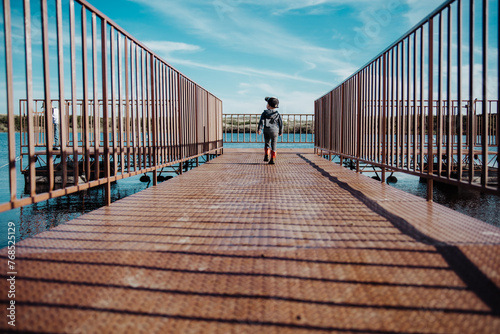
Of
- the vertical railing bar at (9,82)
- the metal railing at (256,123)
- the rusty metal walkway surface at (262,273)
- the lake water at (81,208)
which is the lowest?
the lake water at (81,208)

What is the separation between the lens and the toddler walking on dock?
7.56 metres

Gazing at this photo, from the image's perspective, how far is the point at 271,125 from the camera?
761cm

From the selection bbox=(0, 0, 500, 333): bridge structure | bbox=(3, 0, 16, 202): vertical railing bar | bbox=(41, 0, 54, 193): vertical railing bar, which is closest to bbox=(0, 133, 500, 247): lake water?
bbox=(0, 0, 500, 333): bridge structure

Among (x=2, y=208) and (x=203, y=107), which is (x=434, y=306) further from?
(x=203, y=107)

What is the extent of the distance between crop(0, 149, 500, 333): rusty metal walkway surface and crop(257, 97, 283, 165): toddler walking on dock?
4901mm

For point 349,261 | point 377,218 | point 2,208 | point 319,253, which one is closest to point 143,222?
point 2,208

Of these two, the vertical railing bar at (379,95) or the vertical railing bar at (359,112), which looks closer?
the vertical railing bar at (379,95)

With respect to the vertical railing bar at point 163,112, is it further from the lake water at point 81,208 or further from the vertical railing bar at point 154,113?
the lake water at point 81,208

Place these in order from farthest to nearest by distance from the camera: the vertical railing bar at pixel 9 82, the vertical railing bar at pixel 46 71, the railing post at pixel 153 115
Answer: the railing post at pixel 153 115, the vertical railing bar at pixel 46 71, the vertical railing bar at pixel 9 82

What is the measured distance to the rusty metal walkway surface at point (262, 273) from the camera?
117cm

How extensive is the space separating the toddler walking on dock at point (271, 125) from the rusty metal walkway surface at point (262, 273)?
4901mm

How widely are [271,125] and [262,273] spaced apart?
6237mm

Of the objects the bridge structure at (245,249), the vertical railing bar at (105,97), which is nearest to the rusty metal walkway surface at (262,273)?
the bridge structure at (245,249)

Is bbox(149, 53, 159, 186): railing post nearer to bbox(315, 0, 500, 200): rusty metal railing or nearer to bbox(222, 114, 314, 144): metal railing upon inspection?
bbox(315, 0, 500, 200): rusty metal railing
